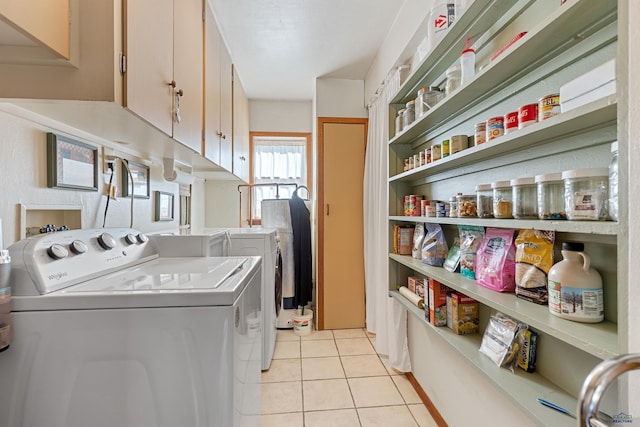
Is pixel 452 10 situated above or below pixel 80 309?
above

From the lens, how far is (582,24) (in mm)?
763

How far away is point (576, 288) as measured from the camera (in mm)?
771

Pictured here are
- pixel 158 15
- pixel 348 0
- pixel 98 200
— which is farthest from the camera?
pixel 348 0

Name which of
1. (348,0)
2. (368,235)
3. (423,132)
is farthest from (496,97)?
(368,235)

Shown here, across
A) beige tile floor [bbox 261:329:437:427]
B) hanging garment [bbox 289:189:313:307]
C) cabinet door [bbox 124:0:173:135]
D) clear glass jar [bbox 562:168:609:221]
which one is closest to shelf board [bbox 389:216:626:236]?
clear glass jar [bbox 562:168:609:221]

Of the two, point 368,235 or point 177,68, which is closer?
point 177,68

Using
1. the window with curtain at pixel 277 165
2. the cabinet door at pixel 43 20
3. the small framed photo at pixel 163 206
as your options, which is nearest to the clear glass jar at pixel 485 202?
the cabinet door at pixel 43 20

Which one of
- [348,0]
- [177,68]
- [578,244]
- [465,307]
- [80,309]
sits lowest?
[465,307]

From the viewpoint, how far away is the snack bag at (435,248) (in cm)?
150

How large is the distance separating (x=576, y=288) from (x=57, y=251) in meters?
1.42

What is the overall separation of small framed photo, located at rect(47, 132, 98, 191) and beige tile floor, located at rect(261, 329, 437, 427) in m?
1.55

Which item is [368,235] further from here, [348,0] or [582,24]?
[582,24]

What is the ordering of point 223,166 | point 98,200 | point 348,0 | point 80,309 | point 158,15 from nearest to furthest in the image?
point 80,309
point 158,15
point 98,200
point 348,0
point 223,166

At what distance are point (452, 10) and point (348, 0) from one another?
3.06 ft
